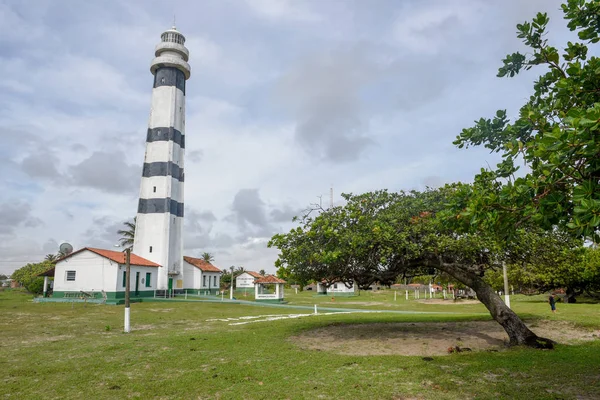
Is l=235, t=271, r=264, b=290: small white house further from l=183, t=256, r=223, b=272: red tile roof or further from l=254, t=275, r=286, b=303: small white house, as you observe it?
l=254, t=275, r=286, b=303: small white house

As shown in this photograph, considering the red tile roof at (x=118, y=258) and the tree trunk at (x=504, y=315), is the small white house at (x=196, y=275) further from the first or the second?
the tree trunk at (x=504, y=315)

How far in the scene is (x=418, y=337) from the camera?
15508 millimetres

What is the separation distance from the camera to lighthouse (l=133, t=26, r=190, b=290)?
45.4 meters

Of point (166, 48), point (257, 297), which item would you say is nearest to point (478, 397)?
point (257, 297)

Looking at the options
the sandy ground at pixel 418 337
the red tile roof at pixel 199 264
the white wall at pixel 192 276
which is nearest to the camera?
the sandy ground at pixel 418 337

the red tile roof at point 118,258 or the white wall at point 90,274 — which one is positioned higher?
the red tile roof at point 118,258

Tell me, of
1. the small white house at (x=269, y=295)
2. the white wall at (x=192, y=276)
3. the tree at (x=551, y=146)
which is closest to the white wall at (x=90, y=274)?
the white wall at (x=192, y=276)

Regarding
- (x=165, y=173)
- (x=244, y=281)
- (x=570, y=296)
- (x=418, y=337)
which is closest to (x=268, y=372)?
(x=418, y=337)

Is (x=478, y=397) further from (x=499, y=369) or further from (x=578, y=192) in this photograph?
(x=578, y=192)

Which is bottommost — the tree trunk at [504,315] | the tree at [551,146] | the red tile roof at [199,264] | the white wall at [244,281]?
the white wall at [244,281]

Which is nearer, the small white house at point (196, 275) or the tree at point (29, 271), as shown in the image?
the small white house at point (196, 275)

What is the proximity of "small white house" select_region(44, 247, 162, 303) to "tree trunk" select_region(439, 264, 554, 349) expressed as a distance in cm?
3407

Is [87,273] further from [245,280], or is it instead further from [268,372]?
[245,280]

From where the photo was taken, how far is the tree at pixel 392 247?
544 inches
